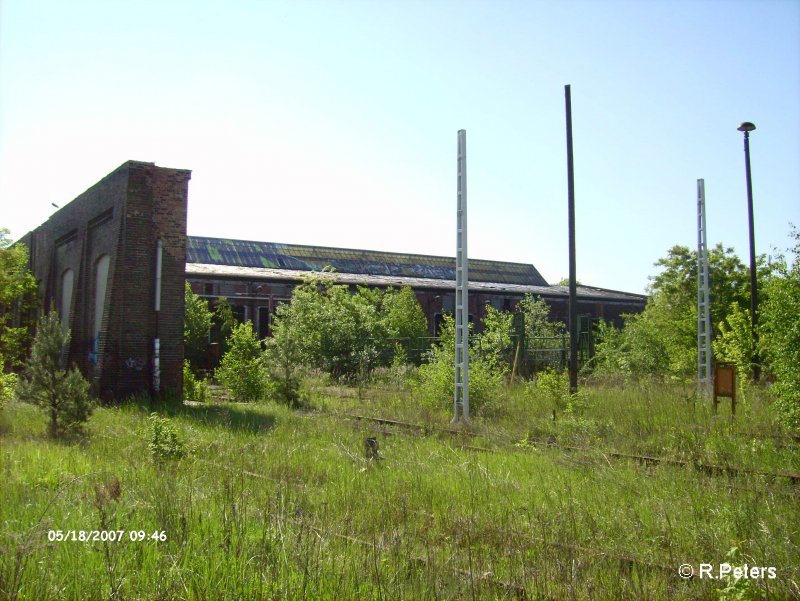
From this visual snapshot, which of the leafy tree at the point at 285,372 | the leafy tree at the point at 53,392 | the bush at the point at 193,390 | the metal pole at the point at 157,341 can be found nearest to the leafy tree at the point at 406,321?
the leafy tree at the point at 285,372

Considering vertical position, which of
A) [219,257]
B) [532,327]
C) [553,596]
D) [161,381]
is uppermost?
[219,257]

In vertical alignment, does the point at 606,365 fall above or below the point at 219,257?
below

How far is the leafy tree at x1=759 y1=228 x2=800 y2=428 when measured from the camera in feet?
32.6

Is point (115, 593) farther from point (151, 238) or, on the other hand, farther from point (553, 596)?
point (151, 238)

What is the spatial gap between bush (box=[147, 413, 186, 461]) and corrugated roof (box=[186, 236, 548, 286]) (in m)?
30.2

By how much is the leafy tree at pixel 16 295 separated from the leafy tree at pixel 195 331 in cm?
580

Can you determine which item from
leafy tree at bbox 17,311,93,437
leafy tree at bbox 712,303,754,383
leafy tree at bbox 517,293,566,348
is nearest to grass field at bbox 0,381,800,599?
leafy tree at bbox 17,311,93,437

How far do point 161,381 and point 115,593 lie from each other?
40.3ft

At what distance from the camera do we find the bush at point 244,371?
17.4 meters

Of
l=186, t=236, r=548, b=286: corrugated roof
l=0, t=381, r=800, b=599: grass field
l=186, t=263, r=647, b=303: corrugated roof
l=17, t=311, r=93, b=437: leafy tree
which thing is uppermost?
l=186, t=236, r=548, b=286: corrugated roof

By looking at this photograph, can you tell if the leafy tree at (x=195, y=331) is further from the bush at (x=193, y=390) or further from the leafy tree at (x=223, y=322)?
the bush at (x=193, y=390)

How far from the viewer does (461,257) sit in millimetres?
13914

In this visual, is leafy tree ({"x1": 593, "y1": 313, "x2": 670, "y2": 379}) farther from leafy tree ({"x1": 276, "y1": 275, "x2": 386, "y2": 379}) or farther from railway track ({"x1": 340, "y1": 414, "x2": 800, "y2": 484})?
railway track ({"x1": 340, "y1": 414, "x2": 800, "y2": 484})

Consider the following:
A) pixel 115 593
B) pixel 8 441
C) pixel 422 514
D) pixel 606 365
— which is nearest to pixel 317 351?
pixel 606 365
